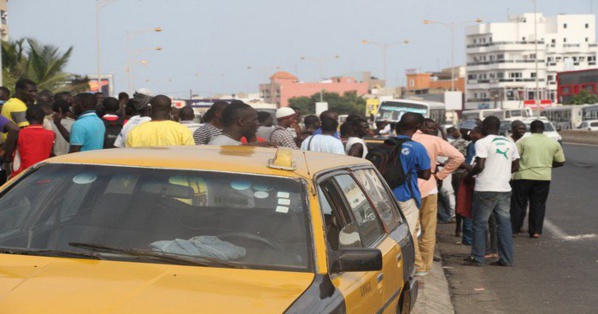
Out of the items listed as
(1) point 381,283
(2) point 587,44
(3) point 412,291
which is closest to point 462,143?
(3) point 412,291

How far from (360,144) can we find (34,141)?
3.36 meters

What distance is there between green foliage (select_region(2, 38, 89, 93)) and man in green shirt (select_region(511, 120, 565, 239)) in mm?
26317

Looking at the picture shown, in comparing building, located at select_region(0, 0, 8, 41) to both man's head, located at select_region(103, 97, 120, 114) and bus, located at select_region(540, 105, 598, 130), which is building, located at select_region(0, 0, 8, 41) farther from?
man's head, located at select_region(103, 97, 120, 114)

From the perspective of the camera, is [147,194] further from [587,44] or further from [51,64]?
[587,44]

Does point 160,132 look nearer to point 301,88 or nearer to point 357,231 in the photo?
point 357,231

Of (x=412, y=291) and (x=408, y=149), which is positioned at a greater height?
(x=408, y=149)

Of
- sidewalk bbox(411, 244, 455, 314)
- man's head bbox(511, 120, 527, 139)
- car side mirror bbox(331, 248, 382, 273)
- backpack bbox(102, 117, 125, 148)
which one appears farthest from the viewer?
man's head bbox(511, 120, 527, 139)

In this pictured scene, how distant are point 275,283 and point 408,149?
5337 millimetres

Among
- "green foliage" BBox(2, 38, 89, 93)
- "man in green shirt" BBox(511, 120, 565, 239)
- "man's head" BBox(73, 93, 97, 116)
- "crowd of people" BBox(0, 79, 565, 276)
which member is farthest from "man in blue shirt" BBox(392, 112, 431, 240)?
"green foliage" BBox(2, 38, 89, 93)

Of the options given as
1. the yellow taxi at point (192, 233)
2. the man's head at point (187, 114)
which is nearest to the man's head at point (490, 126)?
the man's head at point (187, 114)

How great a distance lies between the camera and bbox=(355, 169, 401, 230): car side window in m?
6.14

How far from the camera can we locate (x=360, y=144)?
10617 mm

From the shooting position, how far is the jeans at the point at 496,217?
37.2ft

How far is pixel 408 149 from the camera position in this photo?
374 inches
